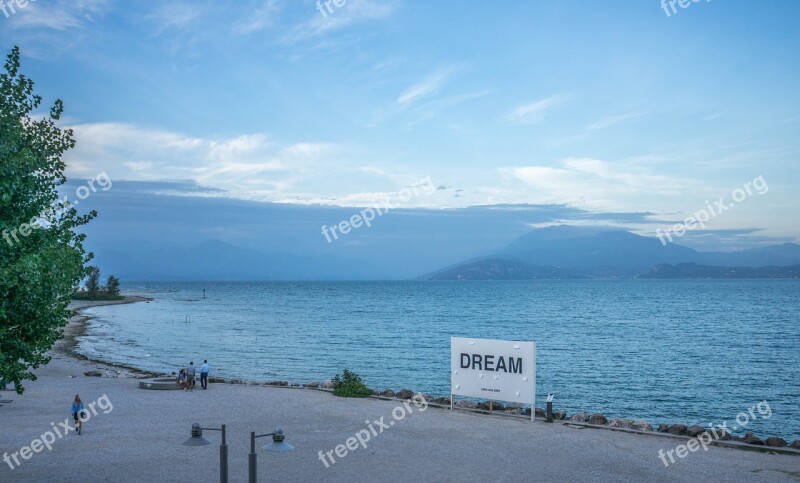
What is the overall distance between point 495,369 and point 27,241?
709 inches

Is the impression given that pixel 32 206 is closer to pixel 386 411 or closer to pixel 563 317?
pixel 386 411

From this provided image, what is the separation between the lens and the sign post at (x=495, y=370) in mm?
24453

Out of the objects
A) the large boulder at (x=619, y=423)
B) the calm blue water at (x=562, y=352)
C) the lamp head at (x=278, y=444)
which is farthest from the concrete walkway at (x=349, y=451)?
the calm blue water at (x=562, y=352)

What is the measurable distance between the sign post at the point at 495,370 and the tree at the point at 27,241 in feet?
52.3

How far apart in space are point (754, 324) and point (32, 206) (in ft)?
333

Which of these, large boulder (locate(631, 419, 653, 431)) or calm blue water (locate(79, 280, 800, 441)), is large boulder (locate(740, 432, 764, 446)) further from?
calm blue water (locate(79, 280, 800, 441))

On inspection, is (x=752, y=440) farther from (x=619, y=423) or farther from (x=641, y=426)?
(x=619, y=423)

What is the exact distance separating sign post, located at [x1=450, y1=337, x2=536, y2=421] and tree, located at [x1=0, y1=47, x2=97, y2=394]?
1595cm

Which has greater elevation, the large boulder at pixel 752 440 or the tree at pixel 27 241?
the tree at pixel 27 241

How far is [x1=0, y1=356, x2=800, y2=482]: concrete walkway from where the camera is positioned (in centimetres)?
1752

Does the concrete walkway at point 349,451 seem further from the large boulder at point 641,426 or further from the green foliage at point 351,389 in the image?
the large boulder at point 641,426

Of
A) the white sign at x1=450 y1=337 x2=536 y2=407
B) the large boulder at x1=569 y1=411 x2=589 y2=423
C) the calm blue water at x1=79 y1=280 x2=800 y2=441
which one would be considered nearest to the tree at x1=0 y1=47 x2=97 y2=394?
the white sign at x1=450 y1=337 x2=536 y2=407

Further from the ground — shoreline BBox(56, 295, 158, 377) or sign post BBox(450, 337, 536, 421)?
sign post BBox(450, 337, 536, 421)

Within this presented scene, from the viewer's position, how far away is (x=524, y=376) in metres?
24.5
